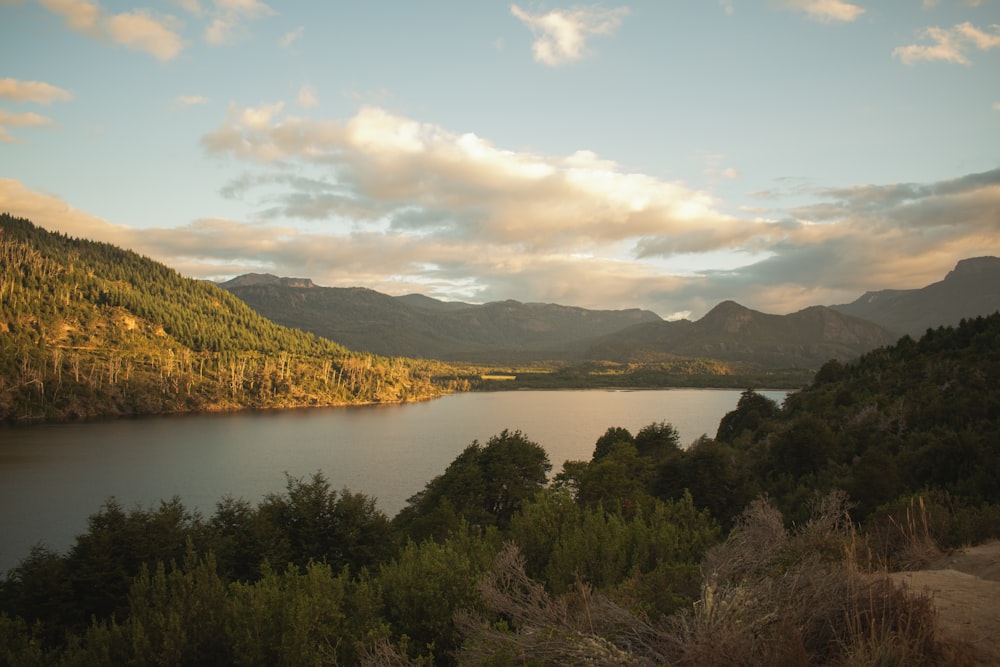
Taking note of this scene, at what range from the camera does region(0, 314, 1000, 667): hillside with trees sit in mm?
5875

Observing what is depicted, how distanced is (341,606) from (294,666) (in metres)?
2.46

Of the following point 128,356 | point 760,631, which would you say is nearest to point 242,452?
point 128,356

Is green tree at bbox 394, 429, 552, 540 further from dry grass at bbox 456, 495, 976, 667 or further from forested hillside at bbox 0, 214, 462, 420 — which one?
forested hillside at bbox 0, 214, 462, 420

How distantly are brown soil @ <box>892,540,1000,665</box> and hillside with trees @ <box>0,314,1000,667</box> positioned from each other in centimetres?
33

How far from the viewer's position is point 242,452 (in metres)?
74.1

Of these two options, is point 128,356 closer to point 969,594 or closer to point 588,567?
point 588,567

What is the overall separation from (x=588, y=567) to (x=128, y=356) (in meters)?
145

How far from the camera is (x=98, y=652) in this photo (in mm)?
12758

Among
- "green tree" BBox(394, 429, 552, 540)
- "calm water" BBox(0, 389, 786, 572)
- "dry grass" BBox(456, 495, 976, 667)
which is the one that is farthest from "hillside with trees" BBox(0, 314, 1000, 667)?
"calm water" BBox(0, 389, 786, 572)

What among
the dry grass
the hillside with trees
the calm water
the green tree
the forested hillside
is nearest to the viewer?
the dry grass

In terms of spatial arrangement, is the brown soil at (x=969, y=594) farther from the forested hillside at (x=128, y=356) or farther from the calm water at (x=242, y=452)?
the forested hillside at (x=128, y=356)

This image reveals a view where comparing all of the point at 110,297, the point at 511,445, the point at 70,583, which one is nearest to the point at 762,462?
the point at 511,445

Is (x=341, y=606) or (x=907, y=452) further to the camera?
(x=907, y=452)

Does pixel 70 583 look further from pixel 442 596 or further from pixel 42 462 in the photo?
pixel 42 462
